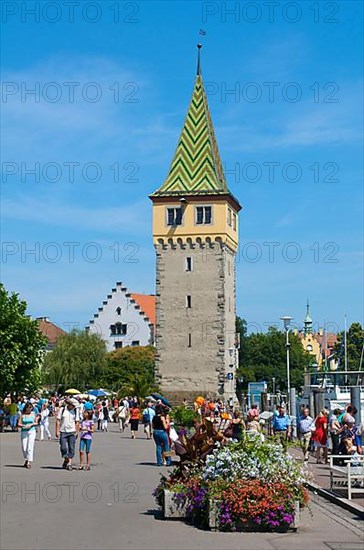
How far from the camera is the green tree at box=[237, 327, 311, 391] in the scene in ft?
393

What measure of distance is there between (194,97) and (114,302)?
1569 inches

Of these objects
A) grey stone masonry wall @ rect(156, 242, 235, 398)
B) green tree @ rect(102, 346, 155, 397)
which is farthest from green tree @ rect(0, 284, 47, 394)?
green tree @ rect(102, 346, 155, 397)

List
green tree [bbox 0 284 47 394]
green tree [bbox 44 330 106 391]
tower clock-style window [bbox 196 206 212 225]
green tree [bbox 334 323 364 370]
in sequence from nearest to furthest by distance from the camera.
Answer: green tree [bbox 0 284 47 394] → tower clock-style window [bbox 196 206 212 225] → green tree [bbox 44 330 106 391] → green tree [bbox 334 323 364 370]

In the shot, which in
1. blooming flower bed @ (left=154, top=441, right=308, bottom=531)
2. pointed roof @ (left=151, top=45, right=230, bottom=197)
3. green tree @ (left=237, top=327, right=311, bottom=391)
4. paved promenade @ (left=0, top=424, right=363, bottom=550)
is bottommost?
paved promenade @ (left=0, top=424, right=363, bottom=550)

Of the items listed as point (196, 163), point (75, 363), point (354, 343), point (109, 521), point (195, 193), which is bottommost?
point (109, 521)

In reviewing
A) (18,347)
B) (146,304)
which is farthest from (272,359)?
(18,347)

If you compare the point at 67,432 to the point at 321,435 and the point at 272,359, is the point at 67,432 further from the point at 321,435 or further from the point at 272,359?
the point at 272,359

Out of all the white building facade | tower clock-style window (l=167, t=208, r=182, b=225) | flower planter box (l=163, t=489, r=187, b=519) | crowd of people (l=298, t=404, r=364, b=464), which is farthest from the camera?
the white building facade

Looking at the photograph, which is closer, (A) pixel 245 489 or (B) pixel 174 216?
(A) pixel 245 489

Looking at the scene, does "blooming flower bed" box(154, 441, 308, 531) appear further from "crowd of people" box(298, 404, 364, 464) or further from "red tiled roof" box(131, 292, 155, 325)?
"red tiled roof" box(131, 292, 155, 325)

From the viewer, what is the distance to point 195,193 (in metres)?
81.8

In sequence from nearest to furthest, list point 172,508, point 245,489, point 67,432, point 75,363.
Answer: point 245,489, point 172,508, point 67,432, point 75,363

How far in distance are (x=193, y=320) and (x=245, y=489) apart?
65848 millimetres

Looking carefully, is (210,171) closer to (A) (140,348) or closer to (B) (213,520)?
(A) (140,348)
